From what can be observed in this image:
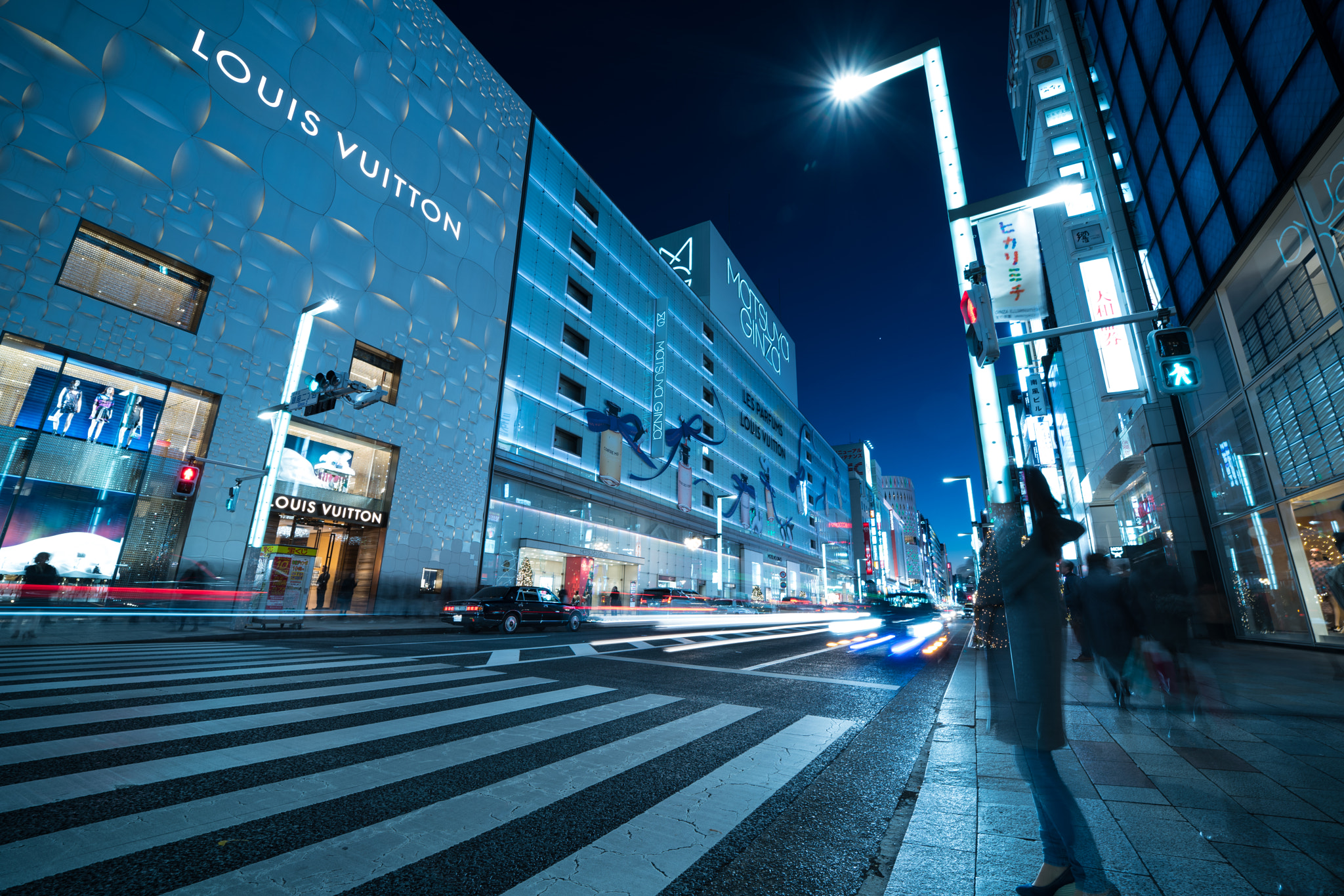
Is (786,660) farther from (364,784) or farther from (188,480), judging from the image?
(188,480)

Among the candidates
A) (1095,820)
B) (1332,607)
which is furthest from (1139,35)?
(1095,820)

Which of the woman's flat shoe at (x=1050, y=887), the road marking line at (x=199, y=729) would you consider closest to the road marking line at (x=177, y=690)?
the road marking line at (x=199, y=729)

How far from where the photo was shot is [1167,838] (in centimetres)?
310

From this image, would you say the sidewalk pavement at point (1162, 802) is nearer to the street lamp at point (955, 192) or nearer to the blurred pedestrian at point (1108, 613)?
the blurred pedestrian at point (1108, 613)

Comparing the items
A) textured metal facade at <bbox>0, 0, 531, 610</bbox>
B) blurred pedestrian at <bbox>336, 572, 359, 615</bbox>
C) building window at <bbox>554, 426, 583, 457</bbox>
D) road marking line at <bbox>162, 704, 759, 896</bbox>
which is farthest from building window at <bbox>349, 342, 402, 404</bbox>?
road marking line at <bbox>162, 704, 759, 896</bbox>

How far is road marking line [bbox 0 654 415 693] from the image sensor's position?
19.2 ft

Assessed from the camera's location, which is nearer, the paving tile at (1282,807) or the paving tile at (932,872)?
the paving tile at (932,872)

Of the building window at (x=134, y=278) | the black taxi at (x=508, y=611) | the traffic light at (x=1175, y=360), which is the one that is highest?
the building window at (x=134, y=278)

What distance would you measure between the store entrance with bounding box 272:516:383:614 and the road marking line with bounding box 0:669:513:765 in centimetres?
1769

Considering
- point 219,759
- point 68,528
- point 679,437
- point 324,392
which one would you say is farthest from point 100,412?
point 679,437

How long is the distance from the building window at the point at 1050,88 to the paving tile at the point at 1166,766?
31607 millimetres

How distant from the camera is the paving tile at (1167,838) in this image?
2914 millimetres

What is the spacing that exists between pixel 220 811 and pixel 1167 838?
17.2 feet

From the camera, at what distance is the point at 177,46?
17.1m
